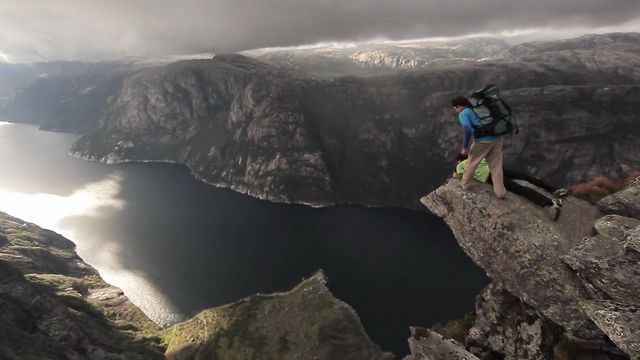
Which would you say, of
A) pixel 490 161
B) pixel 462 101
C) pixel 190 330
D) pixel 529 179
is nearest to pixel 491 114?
pixel 462 101

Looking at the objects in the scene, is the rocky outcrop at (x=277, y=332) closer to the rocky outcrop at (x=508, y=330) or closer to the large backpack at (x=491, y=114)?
the rocky outcrop at (x=508, y=330)

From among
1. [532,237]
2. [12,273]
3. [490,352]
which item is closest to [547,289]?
[532,237]

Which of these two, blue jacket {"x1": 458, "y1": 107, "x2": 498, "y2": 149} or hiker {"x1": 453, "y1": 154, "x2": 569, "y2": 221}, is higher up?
blue jacket {"x1": 458, "y1": 107, "x2": 498, "y2": 149}

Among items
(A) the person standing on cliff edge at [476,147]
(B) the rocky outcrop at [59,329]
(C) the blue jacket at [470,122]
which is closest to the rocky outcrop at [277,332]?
(B) the rocky outcrop at [59,329]

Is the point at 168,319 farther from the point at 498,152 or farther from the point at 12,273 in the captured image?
the point at 498,152

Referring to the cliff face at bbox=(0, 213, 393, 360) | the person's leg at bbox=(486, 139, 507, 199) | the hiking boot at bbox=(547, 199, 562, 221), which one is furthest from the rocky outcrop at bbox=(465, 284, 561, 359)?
the cliff face at bbox=(0, 213, 393, 360)

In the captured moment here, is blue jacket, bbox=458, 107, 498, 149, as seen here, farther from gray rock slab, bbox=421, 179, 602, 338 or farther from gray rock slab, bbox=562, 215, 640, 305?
gray rock slab, bbox=562, 215, 640, 305
